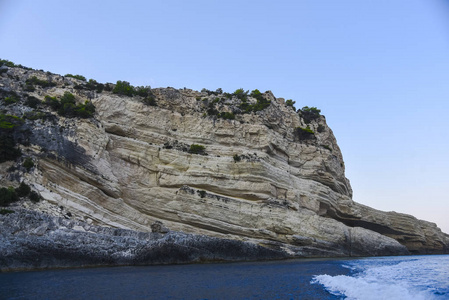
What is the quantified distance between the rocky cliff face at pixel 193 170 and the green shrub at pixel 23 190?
0.95 metres

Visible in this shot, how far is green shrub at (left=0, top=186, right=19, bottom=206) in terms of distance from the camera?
78.8 feet

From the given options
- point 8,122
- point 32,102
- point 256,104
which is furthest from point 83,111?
point 256,104

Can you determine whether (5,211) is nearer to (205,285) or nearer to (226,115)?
(205,285)

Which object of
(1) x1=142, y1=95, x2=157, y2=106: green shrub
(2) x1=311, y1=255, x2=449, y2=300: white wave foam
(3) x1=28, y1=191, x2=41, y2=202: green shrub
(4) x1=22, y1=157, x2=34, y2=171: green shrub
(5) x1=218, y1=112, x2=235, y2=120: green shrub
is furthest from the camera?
(5) x1=218, y1=112, x2=235, y2=120: green shrub

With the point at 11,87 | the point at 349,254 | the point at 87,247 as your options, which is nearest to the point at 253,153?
the point at 349,254

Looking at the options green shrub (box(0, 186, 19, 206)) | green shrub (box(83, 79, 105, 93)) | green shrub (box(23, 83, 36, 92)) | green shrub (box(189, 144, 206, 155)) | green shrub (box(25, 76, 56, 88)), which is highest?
green shrub (box(83, 79, 105, 93))

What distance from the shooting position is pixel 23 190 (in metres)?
25.6

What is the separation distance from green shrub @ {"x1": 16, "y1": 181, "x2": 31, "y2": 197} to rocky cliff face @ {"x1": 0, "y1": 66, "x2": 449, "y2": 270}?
949 mm

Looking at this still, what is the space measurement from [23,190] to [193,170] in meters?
15.7

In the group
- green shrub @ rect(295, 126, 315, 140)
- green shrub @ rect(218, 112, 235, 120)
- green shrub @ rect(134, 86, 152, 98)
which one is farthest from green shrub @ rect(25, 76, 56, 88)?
green shrub @ rect(295, 126, 315, 140)

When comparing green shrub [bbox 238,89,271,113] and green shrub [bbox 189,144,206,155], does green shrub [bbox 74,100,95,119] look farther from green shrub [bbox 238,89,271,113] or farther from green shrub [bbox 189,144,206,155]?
green shrub [bbox 238,89,271,113]

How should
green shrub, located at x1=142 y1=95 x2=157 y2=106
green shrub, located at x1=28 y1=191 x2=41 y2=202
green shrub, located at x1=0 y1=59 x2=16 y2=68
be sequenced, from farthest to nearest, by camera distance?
green shrub, located at x1=0 y1=59 x2=16 y2=68
green shrub, located at x1=142 y1=95 x2=157 y2=106
green shrub, located at x1=28 y1=191 x2=41 y2=202

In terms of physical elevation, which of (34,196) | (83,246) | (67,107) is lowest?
(83,246)

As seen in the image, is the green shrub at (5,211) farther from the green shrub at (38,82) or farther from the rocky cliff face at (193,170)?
the green shrub at (38,82)
